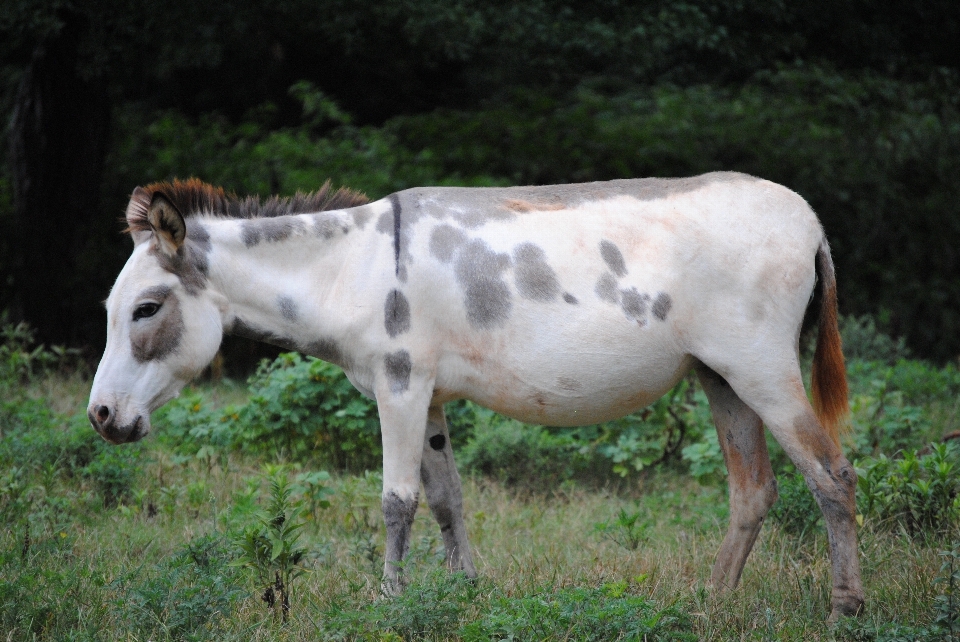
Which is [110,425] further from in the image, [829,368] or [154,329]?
[829,368]

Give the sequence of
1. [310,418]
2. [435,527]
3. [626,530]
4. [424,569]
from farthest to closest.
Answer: [310,418] → [435,527] → [626,530] → [424,569]

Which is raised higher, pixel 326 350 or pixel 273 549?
pixel 326 350

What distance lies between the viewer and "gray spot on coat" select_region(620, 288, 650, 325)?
12.2 feet

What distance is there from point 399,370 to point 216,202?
1.12 meters

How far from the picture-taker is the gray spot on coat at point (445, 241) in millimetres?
3836

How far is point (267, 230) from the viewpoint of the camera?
12.9ft

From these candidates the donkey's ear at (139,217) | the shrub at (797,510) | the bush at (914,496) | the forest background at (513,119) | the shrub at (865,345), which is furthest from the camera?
the shrub at (865,345)

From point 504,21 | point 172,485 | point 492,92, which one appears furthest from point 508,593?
point 492,92

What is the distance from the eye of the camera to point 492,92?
13086mm

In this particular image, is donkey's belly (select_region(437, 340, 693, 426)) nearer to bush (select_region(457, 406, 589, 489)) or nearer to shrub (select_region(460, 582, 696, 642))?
shrub (select_region(460, 582, 696, 642))

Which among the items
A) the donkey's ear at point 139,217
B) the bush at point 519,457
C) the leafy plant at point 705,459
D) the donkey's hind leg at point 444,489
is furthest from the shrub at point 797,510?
the donkey's ear at point 139,217

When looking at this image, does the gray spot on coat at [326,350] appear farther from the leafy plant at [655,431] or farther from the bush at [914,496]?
the bush at [914,496]

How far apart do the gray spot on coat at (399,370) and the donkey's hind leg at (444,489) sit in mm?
377

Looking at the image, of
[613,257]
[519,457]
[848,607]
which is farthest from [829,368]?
[519,457]
